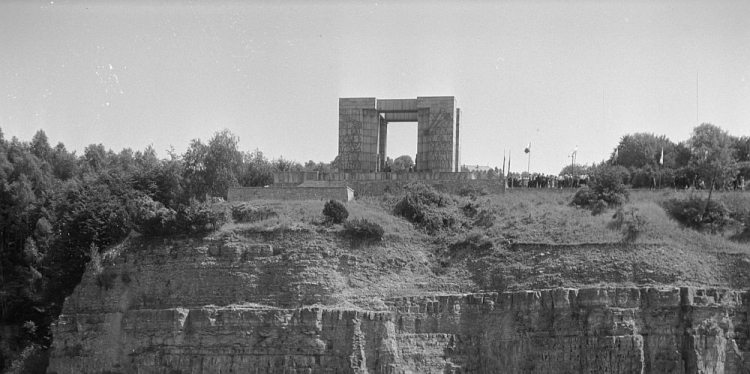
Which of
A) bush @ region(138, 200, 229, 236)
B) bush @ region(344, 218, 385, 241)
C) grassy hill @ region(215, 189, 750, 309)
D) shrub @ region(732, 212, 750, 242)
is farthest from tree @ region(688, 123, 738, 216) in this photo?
bush @ region(138, 200, 229, 236)

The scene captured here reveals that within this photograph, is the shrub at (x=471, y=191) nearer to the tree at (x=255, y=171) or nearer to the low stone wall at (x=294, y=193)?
the low stone wall at (x=294, y=193)

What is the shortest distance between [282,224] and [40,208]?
20.0 metres

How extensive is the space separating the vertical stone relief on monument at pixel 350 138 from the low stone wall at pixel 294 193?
387cm

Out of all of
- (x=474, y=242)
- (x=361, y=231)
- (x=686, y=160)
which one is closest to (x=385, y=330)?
(x=361, y=231)

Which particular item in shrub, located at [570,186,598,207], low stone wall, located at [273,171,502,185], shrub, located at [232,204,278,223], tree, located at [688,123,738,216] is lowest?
shrub, located at [232,204,278,223]

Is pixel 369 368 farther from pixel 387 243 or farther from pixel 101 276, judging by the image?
pixel 101 276

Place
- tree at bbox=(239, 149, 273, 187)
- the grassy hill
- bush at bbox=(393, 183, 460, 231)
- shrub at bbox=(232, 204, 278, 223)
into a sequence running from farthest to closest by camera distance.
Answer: tree at bbox=(239, 149, 273, 187) → bush at bbox=(393, 183, 460, 231) → shrub at bbox=(232, 204, 278, 223) → the grassy hill

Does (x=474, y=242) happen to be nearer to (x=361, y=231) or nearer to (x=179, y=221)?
(x=361, y=231)

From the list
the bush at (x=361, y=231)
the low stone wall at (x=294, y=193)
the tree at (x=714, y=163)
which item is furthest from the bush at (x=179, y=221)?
the tree at (x=714, y=163)

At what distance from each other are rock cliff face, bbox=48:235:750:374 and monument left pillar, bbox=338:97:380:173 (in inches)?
474

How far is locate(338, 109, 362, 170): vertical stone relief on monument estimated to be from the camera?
64438 mm

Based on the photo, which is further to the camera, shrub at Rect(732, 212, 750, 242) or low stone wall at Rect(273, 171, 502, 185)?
low stone wall at Rect(273, 171, 502, 185)

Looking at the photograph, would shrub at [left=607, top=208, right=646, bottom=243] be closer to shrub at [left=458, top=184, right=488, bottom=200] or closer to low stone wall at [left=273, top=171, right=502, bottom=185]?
shrub at [left=458, top=184, right=488, bottom=200]

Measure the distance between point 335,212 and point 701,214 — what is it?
→ 16.7 meters
